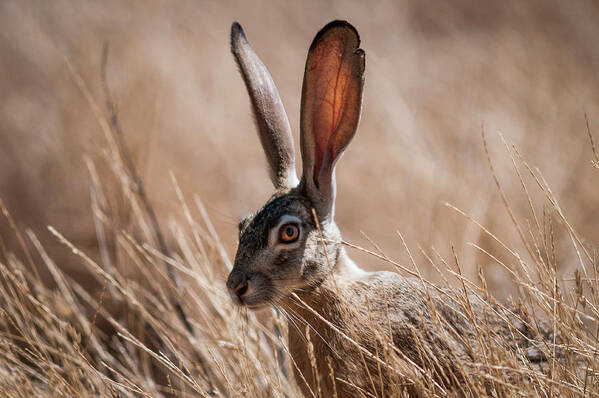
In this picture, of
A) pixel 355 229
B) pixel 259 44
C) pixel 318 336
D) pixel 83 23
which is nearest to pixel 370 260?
pixel 355 229

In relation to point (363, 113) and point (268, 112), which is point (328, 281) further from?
point (363, 113)

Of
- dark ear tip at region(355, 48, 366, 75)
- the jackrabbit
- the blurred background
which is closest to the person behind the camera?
dark ear tip at region(355, 48, 366, 75)

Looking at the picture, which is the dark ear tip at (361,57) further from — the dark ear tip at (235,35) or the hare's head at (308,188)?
the dark ear tip at (235,35)

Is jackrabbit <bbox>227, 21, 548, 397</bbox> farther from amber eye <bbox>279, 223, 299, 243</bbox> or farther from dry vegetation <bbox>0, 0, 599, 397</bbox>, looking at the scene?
dry vegetation <bbox>0, 0, 599, 397</bbox>

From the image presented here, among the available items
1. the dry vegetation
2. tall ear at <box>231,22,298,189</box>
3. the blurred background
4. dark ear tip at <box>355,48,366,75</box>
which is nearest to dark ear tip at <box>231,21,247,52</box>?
tall ear at <box>231,22,298,189</box>

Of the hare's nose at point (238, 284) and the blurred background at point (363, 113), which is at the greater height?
the blurred background at point (363, 113)

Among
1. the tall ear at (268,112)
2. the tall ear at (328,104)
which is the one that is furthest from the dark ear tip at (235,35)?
the tall ear at (328,104)

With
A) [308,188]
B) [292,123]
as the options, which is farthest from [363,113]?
[308,188]

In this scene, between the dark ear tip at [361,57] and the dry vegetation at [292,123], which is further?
the dry vegetation at [292,123]
